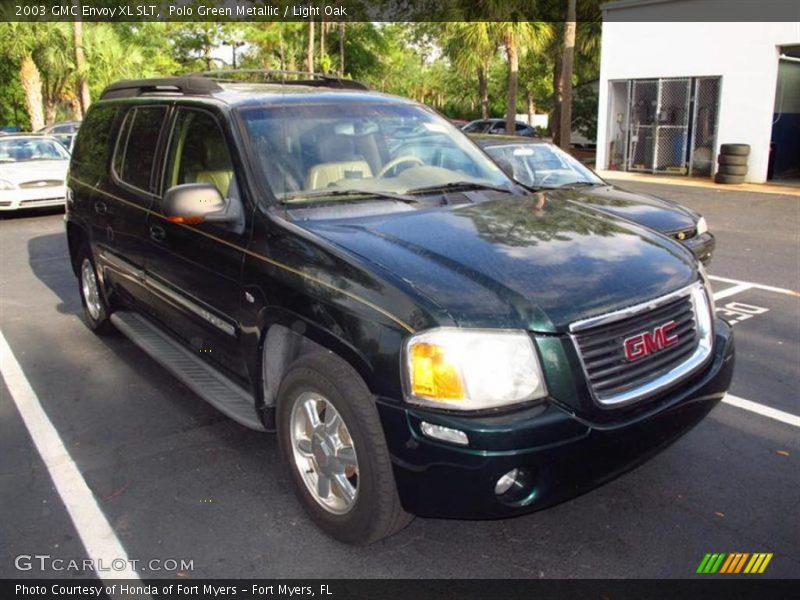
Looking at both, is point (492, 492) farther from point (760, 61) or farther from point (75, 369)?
point (760, 61)

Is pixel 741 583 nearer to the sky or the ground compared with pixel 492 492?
nearer to the ground

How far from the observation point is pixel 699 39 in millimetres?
17938

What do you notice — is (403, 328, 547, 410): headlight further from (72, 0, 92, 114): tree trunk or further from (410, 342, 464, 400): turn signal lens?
(72, 0, 92, 114): tree trunk

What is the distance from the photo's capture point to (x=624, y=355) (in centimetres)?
277

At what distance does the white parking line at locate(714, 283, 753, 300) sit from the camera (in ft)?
22.8

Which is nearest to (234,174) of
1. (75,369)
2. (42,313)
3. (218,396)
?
(218,396)

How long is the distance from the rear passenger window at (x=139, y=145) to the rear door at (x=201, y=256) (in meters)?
0.25

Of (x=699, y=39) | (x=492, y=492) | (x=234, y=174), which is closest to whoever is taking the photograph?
(x=492, y=492)

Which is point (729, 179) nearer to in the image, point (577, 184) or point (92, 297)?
point (577, 184)

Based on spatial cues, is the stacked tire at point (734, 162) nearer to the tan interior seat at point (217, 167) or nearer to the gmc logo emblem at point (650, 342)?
the gmc logo emblem at point (650, 342)

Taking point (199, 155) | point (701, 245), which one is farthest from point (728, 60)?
point (199, 155)

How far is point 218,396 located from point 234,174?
115 centimetres

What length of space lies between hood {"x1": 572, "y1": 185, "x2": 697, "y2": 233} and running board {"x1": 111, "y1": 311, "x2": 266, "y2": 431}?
343cm

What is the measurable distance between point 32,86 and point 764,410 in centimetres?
3664
